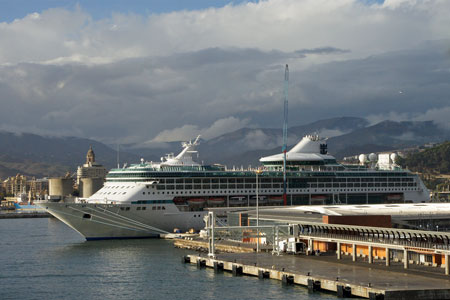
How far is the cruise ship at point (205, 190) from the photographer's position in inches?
3607

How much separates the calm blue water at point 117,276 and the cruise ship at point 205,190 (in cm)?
390

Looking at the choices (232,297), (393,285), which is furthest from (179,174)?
(393,285)

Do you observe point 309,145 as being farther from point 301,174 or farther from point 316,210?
point 316,210

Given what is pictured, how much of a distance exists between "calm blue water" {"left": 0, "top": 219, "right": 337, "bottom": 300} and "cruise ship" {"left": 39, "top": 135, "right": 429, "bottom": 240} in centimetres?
390

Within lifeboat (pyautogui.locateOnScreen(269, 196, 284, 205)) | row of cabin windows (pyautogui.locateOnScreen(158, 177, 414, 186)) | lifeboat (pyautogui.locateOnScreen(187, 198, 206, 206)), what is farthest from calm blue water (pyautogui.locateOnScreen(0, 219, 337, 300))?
lifeboat (pyautogui.locateOnScreen(269, 196, 284, 205))

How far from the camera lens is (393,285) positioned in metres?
48.5

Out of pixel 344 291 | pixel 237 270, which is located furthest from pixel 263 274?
pixel 344 291

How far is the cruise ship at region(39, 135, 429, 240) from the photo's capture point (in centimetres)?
9162

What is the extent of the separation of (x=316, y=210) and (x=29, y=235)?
41.8 m

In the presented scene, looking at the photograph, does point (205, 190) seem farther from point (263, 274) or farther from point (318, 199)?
point (263, 274)

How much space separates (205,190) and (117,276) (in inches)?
1444

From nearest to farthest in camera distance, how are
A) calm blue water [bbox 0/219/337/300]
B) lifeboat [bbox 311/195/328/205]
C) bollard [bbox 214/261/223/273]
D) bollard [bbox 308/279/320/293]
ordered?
bollard [bbox 308/279/320/293] < calm blue water [bbox 0/219/337/300] < bollard [bbox 214/261/223/273] < lifeboat [bbox 311/195/328/205]

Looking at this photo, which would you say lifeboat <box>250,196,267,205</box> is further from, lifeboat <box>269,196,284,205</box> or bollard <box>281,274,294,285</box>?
bollard <box>281,274,294,285</box>

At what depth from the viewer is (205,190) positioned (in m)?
99.0
